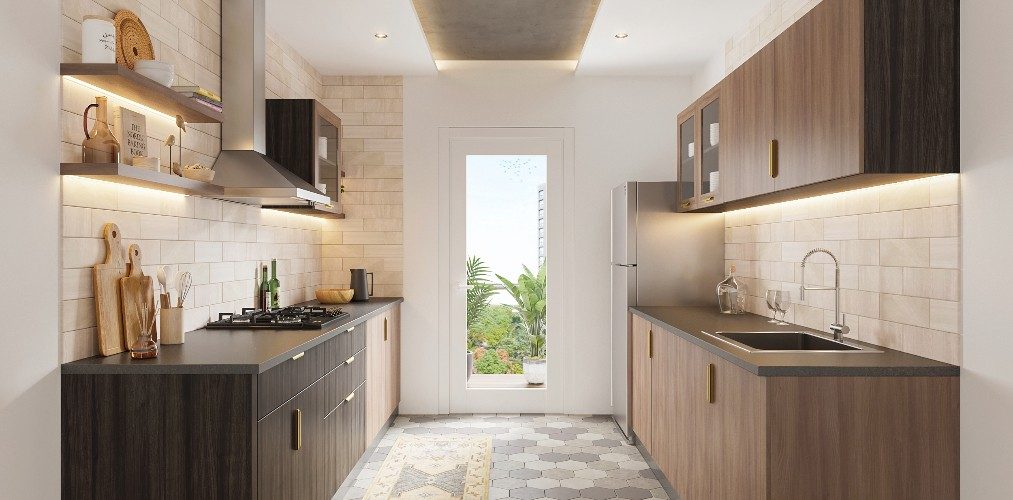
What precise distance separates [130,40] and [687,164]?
2967 millimetres

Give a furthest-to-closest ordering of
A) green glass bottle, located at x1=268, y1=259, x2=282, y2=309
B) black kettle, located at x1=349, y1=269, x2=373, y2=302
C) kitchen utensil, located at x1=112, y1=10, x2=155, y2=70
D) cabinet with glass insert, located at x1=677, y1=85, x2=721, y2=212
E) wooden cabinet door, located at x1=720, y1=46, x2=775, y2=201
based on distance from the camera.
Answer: black kettle, located at x1=349, y1=269, x2=373, y2=302, green glass bottle, located at x1=268, y1=259, x2=282, y2=309, cabinet with glass insert, located at x1=677, y1=85, x2=721, y2=212, wooden cabinet door, located at x1=720, y1=46, x2=775, y2=201, kitchen utensil, located at x1=112, y1=10, x2=155, y2=70

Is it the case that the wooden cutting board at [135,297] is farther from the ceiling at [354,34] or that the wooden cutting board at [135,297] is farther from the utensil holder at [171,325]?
the ceiling at [354,34]

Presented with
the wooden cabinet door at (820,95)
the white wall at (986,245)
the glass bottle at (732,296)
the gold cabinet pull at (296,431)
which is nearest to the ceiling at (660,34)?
the wooden cabinet door at (820,95)

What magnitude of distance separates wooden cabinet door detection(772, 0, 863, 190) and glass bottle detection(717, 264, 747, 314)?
1.25 meters

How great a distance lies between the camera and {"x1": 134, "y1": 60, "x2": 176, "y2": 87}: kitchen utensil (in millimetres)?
2305

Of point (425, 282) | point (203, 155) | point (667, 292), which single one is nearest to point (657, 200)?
point (667, 292)

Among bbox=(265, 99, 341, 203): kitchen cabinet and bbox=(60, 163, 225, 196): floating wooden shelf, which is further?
bbox=(265, 99, 341, 203): kitchen cabinet

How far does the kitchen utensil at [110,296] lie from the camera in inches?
89.1

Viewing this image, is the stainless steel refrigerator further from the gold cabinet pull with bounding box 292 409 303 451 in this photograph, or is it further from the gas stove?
the gold cabinet pull with bounding box 292 409 303 451

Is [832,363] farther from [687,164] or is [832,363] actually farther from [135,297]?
[135,297]

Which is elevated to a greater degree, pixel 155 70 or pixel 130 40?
pixel 130 40

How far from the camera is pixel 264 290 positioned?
3.73m

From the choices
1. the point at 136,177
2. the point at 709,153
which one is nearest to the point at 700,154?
the point at 709,153

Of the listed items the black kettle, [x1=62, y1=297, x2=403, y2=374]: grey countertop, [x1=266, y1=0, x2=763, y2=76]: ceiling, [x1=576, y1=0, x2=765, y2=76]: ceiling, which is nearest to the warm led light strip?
[x1=62, y1=297, x2=403, y2=374]: grey countertop
